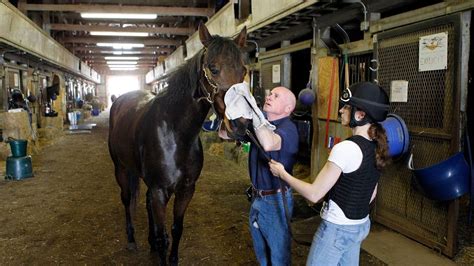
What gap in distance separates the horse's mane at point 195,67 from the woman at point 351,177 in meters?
0.83

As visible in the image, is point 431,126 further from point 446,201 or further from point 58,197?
point 58,197

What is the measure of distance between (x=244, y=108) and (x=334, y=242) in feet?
2.55

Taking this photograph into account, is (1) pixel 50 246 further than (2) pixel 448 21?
Yes

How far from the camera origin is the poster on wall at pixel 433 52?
124 inches

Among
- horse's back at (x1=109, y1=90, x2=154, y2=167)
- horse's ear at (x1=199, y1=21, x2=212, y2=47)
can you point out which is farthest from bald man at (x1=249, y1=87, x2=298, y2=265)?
horse's back at (x1=109, y1=90, x2=154, y2=167)

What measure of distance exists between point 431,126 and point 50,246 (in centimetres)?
393

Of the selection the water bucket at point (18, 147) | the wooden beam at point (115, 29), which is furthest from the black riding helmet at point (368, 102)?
the wooden beam at point (115, 29)

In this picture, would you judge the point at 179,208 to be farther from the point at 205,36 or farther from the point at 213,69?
the point at 205,36

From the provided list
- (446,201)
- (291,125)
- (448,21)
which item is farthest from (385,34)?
(291,125)

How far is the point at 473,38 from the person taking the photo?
14.4ft

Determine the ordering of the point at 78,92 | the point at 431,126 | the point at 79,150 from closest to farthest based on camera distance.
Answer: the point at 431,126
the point at 79,150
the point at 78,92

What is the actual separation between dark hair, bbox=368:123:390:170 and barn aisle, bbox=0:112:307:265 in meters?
1.86

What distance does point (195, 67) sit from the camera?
2469 mm

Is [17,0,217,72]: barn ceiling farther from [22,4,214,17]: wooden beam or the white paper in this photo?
the white paper
